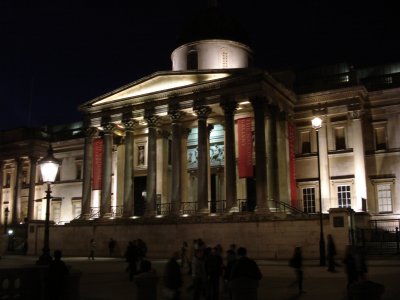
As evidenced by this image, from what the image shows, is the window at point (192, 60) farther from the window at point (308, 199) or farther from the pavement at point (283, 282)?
the pavement at point (283, 282)

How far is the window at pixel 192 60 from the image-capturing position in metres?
42.1

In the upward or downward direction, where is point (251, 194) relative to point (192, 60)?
downward

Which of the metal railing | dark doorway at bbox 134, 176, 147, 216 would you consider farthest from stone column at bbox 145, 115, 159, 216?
the metal railing

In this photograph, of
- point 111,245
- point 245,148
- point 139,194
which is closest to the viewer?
point 245,148

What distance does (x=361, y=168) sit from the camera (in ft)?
120

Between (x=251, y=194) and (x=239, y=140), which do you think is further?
(x=251, y=194)

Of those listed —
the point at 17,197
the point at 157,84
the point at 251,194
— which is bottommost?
the point at 251,194

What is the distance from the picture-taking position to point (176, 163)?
36.6 metres

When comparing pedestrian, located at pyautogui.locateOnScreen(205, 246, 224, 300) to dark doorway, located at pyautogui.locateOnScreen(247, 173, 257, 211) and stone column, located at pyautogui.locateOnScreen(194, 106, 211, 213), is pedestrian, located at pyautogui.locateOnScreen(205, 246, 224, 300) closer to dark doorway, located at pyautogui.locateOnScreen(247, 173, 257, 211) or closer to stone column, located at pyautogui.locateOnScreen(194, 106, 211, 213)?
stone column, located at pyautogui.locateOnScreen(194, 106, 211, 213)

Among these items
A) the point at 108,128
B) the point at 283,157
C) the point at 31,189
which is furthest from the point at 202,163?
the point at 31,189

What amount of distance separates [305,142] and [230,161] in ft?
28.9

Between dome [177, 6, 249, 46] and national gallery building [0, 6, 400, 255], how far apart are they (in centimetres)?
15

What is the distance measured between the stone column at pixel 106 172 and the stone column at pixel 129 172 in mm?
1541

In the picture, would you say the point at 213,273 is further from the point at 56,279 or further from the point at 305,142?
the point at 305,142
